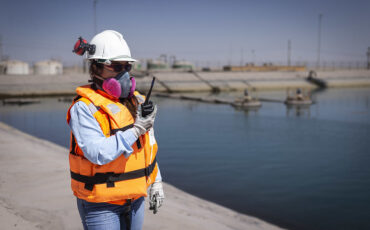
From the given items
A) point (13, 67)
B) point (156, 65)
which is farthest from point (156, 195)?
point (156, 65)

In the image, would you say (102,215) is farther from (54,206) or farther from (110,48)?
(54,206)

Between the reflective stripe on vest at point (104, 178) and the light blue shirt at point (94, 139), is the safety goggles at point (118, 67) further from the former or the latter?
the reflective stripe on vest at point (104, 178)

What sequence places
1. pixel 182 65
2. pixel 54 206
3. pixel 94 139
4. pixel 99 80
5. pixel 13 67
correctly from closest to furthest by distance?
pixel 94 139 < pixel 99 80 < pixel 54 206 < pixel 13 67 < pixel 182 65

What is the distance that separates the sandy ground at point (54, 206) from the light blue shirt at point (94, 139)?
279 centimetres

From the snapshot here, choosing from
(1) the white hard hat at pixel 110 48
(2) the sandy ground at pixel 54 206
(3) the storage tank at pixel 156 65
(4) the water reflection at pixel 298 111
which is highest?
(3) the storage tank at pixel 156 65

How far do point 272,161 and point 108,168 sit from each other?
36.9ft

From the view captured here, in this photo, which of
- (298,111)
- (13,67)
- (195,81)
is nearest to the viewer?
(298,111)

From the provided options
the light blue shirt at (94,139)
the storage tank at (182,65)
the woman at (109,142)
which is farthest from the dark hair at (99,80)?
the storage tank at (182,65)

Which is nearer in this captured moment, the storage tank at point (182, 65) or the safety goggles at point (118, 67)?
the safety goggles at point (118, 67)

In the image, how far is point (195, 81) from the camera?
58.4 m

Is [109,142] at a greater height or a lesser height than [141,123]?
lesser

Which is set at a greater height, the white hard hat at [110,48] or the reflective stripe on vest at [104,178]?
the white hard hat at [110,48]

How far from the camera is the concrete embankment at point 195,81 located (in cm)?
4622

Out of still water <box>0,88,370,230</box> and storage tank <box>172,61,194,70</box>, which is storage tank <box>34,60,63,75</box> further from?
still water <box>0,88,370,230</box>
